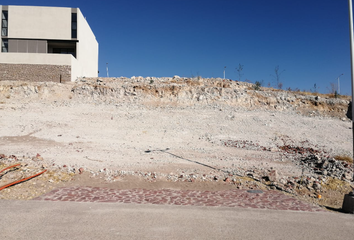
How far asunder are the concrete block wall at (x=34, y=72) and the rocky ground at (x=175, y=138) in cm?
264

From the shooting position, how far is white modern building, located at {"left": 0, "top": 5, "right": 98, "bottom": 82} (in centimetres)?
2639

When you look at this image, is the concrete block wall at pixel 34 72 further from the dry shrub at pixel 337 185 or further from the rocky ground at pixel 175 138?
→ the dry shrub at pixel 337 185

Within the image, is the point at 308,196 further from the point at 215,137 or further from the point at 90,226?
the point at 215,137

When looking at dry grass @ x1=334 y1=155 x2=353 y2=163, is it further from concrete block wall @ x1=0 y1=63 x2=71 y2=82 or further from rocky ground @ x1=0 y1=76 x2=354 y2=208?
concrete block wall @ x1=0 y1=63 x2=71 y2=82

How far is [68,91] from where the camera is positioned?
926 inches

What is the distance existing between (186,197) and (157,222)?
8.11 feet

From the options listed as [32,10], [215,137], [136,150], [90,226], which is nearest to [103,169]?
[136,150]

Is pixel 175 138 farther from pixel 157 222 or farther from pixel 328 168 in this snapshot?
pixel 157 222

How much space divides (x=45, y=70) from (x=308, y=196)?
2668 cm

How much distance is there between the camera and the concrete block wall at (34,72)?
86.3 ft

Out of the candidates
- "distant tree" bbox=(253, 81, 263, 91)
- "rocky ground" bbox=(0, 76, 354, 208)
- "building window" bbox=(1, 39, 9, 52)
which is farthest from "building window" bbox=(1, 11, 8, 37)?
"distant tree" bbox=(253, 81, 263, 91)

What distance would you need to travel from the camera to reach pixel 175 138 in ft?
52.9

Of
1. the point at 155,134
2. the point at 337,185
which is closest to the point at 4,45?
the point at 155,134

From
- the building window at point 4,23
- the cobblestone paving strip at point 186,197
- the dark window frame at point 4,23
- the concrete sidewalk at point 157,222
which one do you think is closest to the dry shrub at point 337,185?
the cobblestone paving strip at point 186,197
